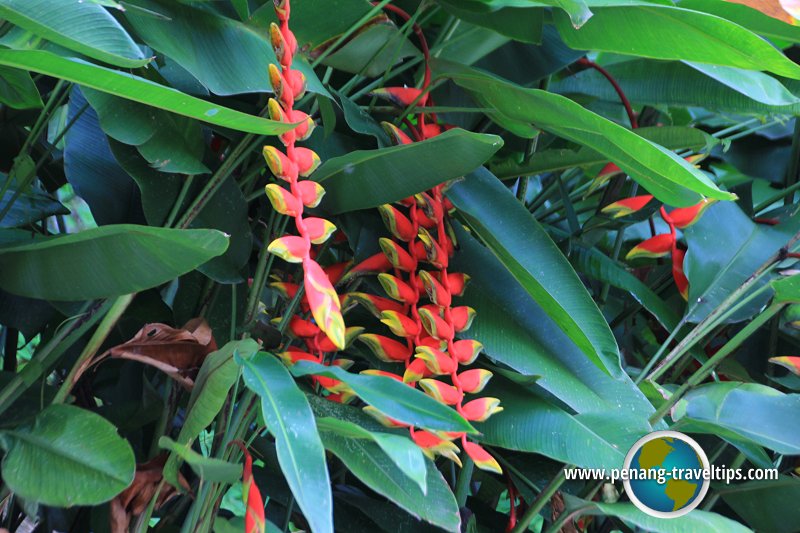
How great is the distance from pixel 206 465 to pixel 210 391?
5cm

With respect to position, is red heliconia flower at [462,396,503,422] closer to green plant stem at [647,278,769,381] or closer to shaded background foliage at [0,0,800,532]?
shaded background foliage at [0,0,800,532]

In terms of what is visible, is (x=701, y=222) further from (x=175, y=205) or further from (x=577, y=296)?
(x=175, y=205)

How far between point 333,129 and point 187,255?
0.22 m

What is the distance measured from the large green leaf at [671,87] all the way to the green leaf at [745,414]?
240 mm

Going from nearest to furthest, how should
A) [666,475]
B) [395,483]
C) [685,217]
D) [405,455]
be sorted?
[405,455] < [395,483] < [666,475] < [685,217]

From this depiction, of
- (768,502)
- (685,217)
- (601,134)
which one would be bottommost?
(768,502)

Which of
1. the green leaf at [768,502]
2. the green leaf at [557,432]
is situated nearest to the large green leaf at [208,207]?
the green leaf at [557,432]

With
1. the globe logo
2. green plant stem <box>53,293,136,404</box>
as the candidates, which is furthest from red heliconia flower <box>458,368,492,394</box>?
green plant stem <box>53,293,136,404</box>

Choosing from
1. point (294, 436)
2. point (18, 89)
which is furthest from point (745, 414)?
point (18, 89)

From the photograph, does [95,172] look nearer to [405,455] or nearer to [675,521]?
[405,455]

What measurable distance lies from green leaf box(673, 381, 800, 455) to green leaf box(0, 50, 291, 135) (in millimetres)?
383

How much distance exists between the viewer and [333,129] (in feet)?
1.86

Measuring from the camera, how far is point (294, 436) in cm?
36

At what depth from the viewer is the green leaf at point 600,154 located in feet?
1.99
